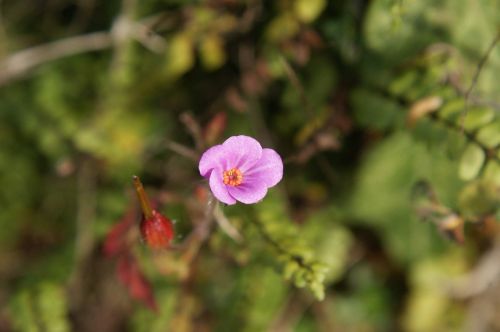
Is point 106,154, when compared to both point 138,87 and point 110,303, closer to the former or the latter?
point 138,87

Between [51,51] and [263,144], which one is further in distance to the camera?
[51,51]

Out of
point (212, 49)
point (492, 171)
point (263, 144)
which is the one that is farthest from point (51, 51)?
point (492, 171)

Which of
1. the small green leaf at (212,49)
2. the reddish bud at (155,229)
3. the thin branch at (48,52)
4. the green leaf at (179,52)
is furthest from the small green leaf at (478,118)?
the thin branch at (48,52)

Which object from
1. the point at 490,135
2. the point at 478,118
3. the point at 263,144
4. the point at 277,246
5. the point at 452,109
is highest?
the point at 263,144

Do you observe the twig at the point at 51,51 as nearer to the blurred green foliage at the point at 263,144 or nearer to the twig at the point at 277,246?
the blurred green foliage at the point at 263,144

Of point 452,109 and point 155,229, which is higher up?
point 452,109

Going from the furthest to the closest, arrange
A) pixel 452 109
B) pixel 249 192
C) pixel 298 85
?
pixel 298 85 → pixel 452 109 → pixel 249 192

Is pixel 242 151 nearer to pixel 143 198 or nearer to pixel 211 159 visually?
pixel 211 159

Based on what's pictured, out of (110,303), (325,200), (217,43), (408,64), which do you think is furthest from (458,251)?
(110,303)
